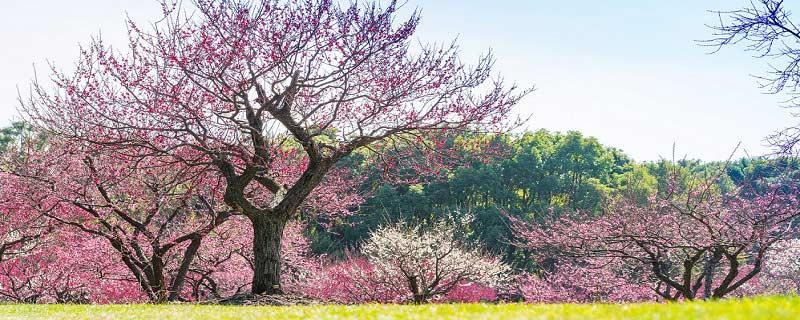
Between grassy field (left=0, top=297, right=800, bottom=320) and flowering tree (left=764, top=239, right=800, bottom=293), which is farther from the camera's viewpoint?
flowering tree (left=764, top=239, right=800, bottom=293)

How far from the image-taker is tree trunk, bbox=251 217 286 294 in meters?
13.1

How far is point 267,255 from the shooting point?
13.2 metres

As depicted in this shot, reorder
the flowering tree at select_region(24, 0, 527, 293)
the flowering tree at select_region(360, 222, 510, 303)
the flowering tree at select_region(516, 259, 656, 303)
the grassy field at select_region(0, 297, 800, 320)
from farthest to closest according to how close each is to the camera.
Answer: the flowering tree at select_region(516, 259, 656, 303) → the flowering tree at select_region(360, 222, 510, 303) → the flowering tree at select_region(24, 0, 527, 293) → the grassy field at select_region(0, 297, 800, 320)

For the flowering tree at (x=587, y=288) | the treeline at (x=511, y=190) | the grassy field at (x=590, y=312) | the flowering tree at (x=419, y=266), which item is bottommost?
the flowering tree at (x=587, y=288)

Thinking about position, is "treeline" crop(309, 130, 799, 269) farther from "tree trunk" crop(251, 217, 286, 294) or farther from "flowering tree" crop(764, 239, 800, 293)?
"tree trunk" crop(251, 217, 286, 294)

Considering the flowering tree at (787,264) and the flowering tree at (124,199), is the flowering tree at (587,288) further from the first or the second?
the flowering tree at (124,199)

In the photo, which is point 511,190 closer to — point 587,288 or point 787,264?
point 787,264

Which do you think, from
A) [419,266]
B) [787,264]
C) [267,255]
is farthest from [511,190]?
[267,255]

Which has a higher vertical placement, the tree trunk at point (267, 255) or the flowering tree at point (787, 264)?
the tree trunk at point (267, 255)

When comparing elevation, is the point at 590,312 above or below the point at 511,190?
below

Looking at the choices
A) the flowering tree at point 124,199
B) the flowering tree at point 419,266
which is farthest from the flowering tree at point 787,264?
the flowering tree at point 124,199

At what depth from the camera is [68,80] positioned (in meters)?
13.1

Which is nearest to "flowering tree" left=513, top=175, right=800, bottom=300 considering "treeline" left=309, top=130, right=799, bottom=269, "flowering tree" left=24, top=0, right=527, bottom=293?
"flowering tree" left=24, top=0, right=527, bottom=293

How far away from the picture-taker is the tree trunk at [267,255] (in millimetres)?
13086
